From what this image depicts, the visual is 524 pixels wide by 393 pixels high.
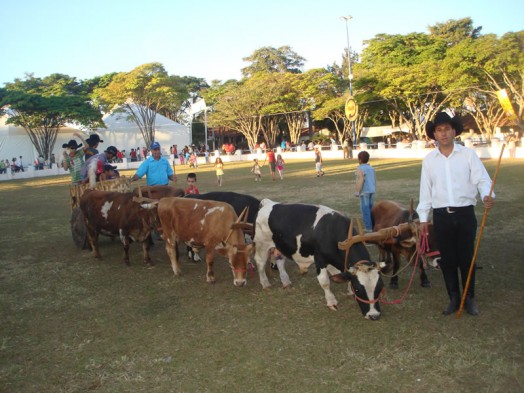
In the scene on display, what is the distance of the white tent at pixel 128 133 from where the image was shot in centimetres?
5291

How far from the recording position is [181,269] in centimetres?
758

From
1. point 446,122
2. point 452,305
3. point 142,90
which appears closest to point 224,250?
point 452,305

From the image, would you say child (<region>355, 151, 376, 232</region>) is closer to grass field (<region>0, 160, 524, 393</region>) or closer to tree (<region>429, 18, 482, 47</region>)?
grass field (<region>0, 160, 524, 393</region>)

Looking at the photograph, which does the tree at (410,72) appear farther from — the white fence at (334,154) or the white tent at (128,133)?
the white tent at (128,133)

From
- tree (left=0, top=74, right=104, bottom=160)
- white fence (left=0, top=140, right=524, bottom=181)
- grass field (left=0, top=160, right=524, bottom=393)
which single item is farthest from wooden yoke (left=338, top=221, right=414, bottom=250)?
tree (left=0, top=74, right=104, bottom=160)

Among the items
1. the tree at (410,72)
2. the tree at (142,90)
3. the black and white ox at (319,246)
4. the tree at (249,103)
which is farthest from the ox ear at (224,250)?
the tree at (249,103)

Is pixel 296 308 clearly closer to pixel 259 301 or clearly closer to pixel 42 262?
pixel 259 301

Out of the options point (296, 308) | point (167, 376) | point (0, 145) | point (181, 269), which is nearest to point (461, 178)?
point (296, 308)

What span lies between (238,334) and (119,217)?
3938 mm

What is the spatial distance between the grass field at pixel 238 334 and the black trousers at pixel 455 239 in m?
0.48

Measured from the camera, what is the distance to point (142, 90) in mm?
45031

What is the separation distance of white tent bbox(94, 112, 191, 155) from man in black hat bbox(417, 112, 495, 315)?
49660mm

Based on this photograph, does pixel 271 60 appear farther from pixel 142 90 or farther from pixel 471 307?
pixel 471 307

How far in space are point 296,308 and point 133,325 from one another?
197 centimetres
